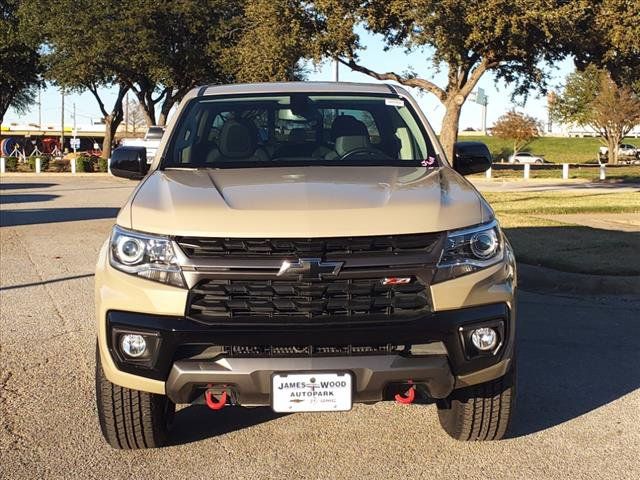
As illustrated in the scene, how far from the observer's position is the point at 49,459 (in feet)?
13.5

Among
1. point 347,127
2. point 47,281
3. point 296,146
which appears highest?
point 347,127

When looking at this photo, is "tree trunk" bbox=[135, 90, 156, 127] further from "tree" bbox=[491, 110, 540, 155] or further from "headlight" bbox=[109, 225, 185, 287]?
"headlight" bbox=[109, 225, 185, 287]

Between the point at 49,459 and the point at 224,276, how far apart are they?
1.43m

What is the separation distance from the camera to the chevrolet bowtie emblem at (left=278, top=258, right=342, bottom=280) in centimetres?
351

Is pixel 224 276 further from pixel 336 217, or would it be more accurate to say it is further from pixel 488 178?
pixel 488 178

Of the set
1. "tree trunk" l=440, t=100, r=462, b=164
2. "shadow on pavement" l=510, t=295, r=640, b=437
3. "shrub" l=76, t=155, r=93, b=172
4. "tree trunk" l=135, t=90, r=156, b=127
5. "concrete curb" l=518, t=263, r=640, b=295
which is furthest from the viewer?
"tree trunk" l=135, t=90, r=156, b=127

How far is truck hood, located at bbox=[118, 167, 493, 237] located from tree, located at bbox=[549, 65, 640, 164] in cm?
5265

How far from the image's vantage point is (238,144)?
508cm

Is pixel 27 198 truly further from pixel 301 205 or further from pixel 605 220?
pixel 301 205

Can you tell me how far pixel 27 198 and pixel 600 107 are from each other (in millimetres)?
45547

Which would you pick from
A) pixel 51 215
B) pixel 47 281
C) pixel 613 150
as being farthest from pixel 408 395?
pixel 613 150

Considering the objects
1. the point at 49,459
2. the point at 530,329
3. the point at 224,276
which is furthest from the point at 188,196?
the point at 530,329

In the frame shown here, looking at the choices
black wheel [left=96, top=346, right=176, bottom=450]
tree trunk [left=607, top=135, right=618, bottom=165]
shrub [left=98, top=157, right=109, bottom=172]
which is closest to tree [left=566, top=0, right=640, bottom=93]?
black wheel [left=96, top=346, right=176, bottom=450]

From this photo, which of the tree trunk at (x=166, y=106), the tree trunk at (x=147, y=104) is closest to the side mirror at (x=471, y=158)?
the tree trunk at (x=166, y=106)
